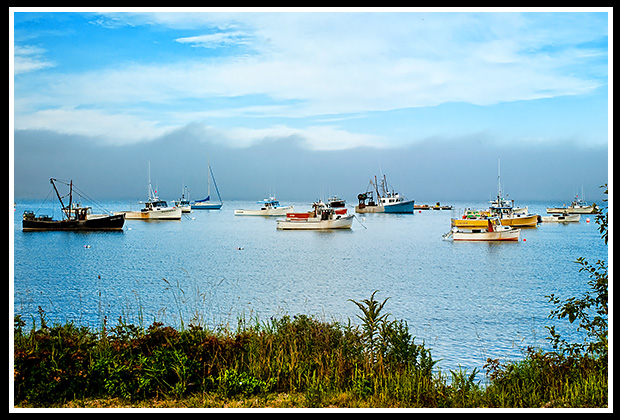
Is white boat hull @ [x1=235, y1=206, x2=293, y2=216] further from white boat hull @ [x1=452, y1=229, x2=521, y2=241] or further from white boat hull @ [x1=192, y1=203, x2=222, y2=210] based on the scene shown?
white boat hull @ [x1=452, y1=229, x2=521, y2=241]

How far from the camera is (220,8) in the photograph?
2844 mm

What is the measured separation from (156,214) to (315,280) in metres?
34.5

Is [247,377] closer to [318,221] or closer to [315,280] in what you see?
[315,280]

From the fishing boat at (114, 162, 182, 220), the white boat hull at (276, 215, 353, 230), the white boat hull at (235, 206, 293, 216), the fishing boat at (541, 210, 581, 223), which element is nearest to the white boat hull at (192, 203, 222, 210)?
the white boat hull at (235, 206, 293, 216)

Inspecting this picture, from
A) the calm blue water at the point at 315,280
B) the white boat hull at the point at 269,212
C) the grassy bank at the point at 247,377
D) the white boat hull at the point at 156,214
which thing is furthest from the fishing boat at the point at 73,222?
the grassy bank at the point at 247,377

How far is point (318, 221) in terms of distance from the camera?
3703 cm

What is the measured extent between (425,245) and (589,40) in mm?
14710

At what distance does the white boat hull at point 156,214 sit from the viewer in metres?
48.1

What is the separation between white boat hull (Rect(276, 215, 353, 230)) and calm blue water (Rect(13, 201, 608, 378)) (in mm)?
1832

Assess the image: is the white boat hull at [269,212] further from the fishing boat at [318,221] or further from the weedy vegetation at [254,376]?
the weedy vegetation at [254,376]

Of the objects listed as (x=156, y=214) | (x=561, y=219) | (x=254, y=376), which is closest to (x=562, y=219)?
(x=561, y=219)

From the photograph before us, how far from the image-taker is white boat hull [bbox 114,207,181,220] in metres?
48.1
